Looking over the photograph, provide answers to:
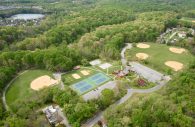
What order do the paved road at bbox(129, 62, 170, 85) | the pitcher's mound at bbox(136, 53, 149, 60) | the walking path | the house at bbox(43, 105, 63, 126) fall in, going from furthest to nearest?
1. the pitcher's mound at bbox(136, 53, 149, 60)
2. the paved road at bbox(129, 62, 170, 85)
3. the walking path
4. the house at bbox(43, 105, 63, 126)

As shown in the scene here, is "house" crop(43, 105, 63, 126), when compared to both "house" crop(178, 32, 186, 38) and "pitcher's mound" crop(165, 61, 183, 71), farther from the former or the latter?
"house" crop(178, 32, 186, 38)

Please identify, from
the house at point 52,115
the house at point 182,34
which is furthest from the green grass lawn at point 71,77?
the house at point 182,34

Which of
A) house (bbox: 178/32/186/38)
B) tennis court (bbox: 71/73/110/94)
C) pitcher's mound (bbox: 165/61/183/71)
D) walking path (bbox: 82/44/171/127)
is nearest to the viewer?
walking path (bbox: 82/44/171/127)

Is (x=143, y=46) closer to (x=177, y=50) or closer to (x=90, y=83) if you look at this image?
(x=177, y=50)

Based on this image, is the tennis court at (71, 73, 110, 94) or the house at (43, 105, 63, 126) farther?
the tennis court at (71, 73, 110, 94)

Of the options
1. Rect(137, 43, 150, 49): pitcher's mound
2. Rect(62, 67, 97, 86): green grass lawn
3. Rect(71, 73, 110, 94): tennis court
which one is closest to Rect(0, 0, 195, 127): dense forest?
Rect(62, 67, 97, 86): green grass lawn

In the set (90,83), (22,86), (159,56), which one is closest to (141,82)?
(90,83)

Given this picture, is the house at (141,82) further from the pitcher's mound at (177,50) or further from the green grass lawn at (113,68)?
the pitcher's mound at (177,50)
